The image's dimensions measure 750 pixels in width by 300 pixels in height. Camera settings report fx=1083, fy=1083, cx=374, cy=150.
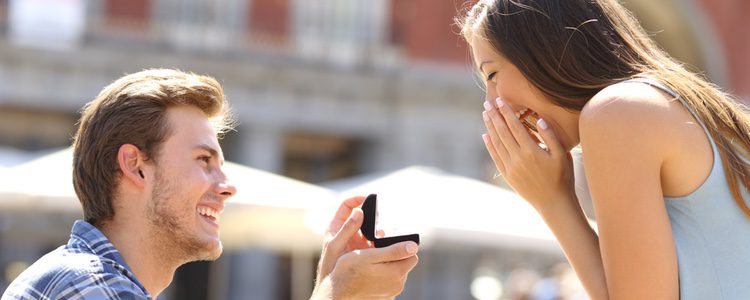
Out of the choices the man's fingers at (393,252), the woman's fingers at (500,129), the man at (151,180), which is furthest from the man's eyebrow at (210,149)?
the woman's fingers at (500,129)

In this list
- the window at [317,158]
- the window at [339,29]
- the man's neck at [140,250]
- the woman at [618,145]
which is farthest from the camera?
the window at [317,158]

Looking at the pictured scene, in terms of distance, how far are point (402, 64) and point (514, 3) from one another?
53.3ft

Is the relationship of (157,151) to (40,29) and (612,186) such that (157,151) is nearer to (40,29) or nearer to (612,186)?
(612,186)

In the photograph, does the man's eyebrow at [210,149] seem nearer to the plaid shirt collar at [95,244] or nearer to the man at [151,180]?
the man at [151,180]

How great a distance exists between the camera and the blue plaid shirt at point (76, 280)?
2.37 metres

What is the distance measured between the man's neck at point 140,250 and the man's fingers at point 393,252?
0.70 meters

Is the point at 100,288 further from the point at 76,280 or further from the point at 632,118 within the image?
the point at 632,118

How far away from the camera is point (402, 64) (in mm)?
18625

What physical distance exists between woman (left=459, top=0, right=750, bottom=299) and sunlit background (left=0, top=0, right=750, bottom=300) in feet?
37.5

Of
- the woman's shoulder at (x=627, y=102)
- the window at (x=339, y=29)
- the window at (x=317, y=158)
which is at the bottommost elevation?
the window at (x=317, y=158)

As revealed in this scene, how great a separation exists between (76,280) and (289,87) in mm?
15376

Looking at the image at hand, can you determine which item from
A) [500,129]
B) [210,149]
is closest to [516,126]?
[500,129]

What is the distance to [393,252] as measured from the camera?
2.38 m

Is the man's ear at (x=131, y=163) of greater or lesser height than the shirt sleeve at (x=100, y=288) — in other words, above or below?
above
